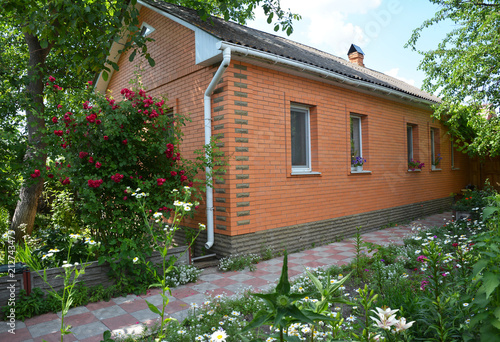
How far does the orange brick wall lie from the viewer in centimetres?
585

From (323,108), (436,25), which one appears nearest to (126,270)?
(323,108)

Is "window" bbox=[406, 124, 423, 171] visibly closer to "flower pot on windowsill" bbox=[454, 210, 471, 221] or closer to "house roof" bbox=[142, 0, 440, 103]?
"house roof" bbox=[142, 0, 440, 103]

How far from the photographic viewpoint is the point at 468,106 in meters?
8.35

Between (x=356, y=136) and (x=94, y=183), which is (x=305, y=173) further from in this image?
(x=94, y=183)

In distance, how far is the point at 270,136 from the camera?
636 cm

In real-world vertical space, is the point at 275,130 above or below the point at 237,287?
above

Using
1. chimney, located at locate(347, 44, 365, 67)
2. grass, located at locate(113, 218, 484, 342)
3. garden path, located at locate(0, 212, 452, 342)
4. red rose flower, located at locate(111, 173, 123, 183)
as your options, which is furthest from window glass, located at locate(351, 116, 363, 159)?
chimney, located at locate(347, 44, 365, 67)

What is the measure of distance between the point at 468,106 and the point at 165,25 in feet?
25.2

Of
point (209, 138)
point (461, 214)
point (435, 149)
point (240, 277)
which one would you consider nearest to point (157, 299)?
point (240, 277)

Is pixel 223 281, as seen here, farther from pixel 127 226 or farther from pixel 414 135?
pixel 414 135

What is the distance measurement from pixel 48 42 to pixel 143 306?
5.80 meters

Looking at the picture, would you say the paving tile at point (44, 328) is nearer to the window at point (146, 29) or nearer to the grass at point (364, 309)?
the grass at point (364, 309)

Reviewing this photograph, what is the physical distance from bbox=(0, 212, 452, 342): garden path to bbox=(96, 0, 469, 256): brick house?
2.18ft

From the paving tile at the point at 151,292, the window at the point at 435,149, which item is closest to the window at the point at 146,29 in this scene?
the paving tile at the point at 151,292
